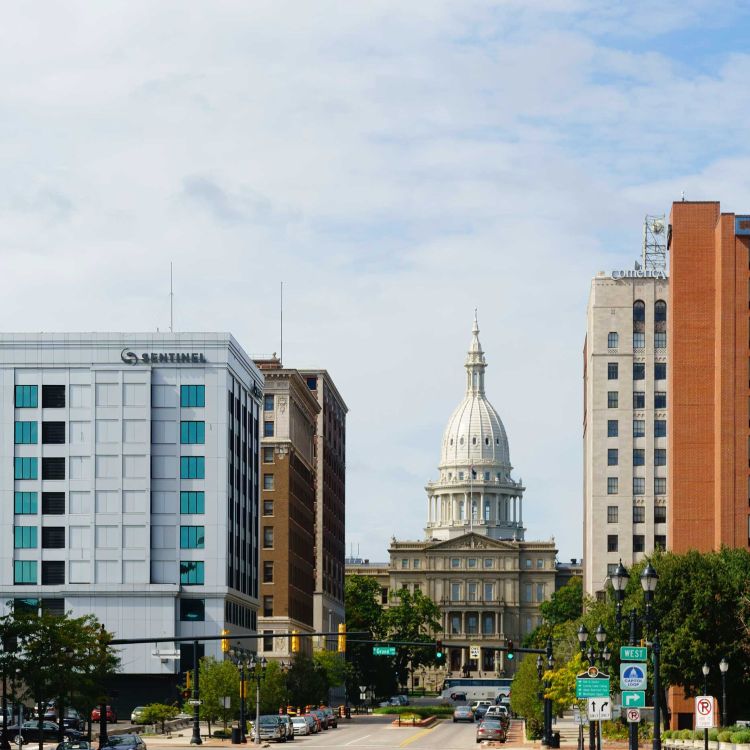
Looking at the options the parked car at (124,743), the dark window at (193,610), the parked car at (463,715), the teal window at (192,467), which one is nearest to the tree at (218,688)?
the dark window at (193,610)

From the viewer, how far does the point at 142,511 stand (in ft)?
416

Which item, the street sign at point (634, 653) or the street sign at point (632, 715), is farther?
the street sign at point (632, 715)

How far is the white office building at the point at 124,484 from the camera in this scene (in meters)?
126

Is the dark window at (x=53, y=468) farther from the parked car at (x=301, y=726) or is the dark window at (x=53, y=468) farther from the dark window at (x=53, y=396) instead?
the parked car at (x=301, y=726)

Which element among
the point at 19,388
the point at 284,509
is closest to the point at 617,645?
the point at 19,388

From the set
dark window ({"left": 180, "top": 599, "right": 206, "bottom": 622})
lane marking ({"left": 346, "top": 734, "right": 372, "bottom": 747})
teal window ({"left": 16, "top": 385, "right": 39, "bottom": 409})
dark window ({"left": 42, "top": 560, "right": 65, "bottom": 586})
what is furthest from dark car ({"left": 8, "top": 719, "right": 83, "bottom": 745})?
teal window ({"left": 16, "top": 385, "right": 39, "bottom": 409})

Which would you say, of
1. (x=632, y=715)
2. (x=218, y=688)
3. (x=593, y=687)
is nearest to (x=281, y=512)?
(x=218, y=688)

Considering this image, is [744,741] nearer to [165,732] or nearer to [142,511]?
[165,732]

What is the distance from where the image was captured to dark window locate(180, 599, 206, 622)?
12700 centimetres

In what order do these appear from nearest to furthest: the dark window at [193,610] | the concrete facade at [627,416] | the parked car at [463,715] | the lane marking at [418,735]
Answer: the lane marking at [418,735] < the dark window at [193,610] < the parked car at [463,715] < the concrete facade at [627,416]

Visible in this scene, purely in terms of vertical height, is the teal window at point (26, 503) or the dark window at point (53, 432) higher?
the dark window at point (53, 432)

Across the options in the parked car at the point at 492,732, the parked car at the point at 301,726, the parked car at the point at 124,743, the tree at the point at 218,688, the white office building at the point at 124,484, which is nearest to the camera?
the parked car at the point at 124,743

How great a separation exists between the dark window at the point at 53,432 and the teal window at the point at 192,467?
9302mm

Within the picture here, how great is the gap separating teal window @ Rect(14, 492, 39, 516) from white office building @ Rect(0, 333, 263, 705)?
0.09 metres
